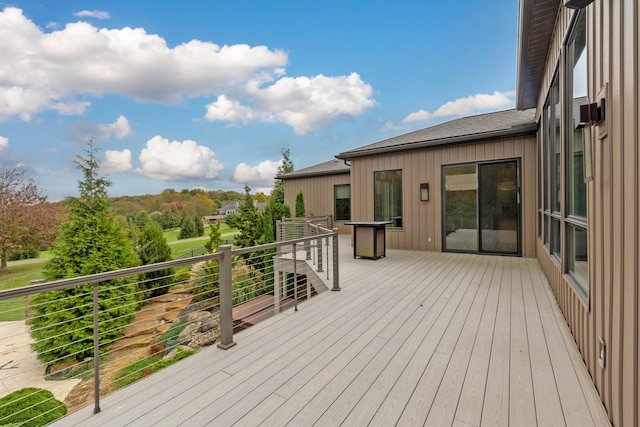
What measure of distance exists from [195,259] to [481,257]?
21.5 feet

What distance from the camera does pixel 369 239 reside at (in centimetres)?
694

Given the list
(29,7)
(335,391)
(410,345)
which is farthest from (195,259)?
(29,7)

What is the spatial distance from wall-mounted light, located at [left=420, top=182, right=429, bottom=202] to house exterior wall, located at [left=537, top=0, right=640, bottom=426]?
5494 millimetres

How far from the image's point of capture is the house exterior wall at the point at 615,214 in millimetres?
1335

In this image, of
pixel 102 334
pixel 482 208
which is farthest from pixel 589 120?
pixel 482 208

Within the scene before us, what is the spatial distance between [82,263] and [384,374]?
585cm

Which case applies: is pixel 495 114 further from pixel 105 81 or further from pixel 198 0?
pixel 105 81

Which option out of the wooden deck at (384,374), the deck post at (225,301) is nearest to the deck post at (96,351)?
the wooden deck at (384,374)

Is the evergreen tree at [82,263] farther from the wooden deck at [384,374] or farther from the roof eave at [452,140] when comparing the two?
the roof eave at [452,140]

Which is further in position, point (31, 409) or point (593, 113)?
point (31, 409)

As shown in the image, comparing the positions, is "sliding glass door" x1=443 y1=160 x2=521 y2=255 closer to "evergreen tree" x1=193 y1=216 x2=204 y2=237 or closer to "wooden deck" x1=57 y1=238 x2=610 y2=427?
"wooden deck" x1=57 y1=238 x2=610 y2=427

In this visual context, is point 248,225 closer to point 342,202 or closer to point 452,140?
point 342,202

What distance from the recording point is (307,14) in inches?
448

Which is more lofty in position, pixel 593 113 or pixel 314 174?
pixel 314 174
